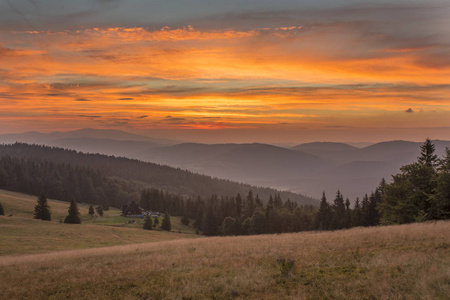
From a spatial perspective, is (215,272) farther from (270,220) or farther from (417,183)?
(270,220)

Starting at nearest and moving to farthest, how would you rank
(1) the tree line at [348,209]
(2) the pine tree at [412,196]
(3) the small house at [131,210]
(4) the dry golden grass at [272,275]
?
(4) the dry golden grass at [272,275] → (1) the tree line at [348,209] → (2) the pine tree at [412,196] → (3) the small house at [131,210]

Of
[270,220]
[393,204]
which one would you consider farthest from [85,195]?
[393,204]

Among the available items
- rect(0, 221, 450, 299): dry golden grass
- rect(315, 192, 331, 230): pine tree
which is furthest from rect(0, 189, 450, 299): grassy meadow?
rect(315, 192, 331, 230): pine tree

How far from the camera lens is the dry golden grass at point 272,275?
31.8 feet

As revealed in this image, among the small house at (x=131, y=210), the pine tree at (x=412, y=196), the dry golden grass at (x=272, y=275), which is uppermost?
the pine tree at (x=412, y=196)

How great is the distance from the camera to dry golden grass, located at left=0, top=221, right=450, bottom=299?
969 cm

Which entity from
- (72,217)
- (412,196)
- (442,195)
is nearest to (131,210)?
(72,217)

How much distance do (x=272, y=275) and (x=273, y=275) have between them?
0.04 m

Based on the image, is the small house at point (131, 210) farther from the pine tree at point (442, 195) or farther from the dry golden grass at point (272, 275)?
the pine tree at point (442, 195)

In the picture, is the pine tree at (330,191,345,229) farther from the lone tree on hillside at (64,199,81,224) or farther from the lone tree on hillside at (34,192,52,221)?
the lone tree on hillside at (34,192,52,221)

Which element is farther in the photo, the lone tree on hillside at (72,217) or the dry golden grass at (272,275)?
the lone tree on hillside at (72,217)

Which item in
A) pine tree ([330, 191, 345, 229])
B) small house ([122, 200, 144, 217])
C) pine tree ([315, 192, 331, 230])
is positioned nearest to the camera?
pine tree ([330, 191, 345, 229])

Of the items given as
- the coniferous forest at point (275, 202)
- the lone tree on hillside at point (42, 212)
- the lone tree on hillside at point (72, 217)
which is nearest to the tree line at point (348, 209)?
the coniferous forest at point (275, 202)

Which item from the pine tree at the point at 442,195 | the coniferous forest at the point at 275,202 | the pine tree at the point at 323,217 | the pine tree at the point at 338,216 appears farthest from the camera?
the pine tree at the point at 323,217
